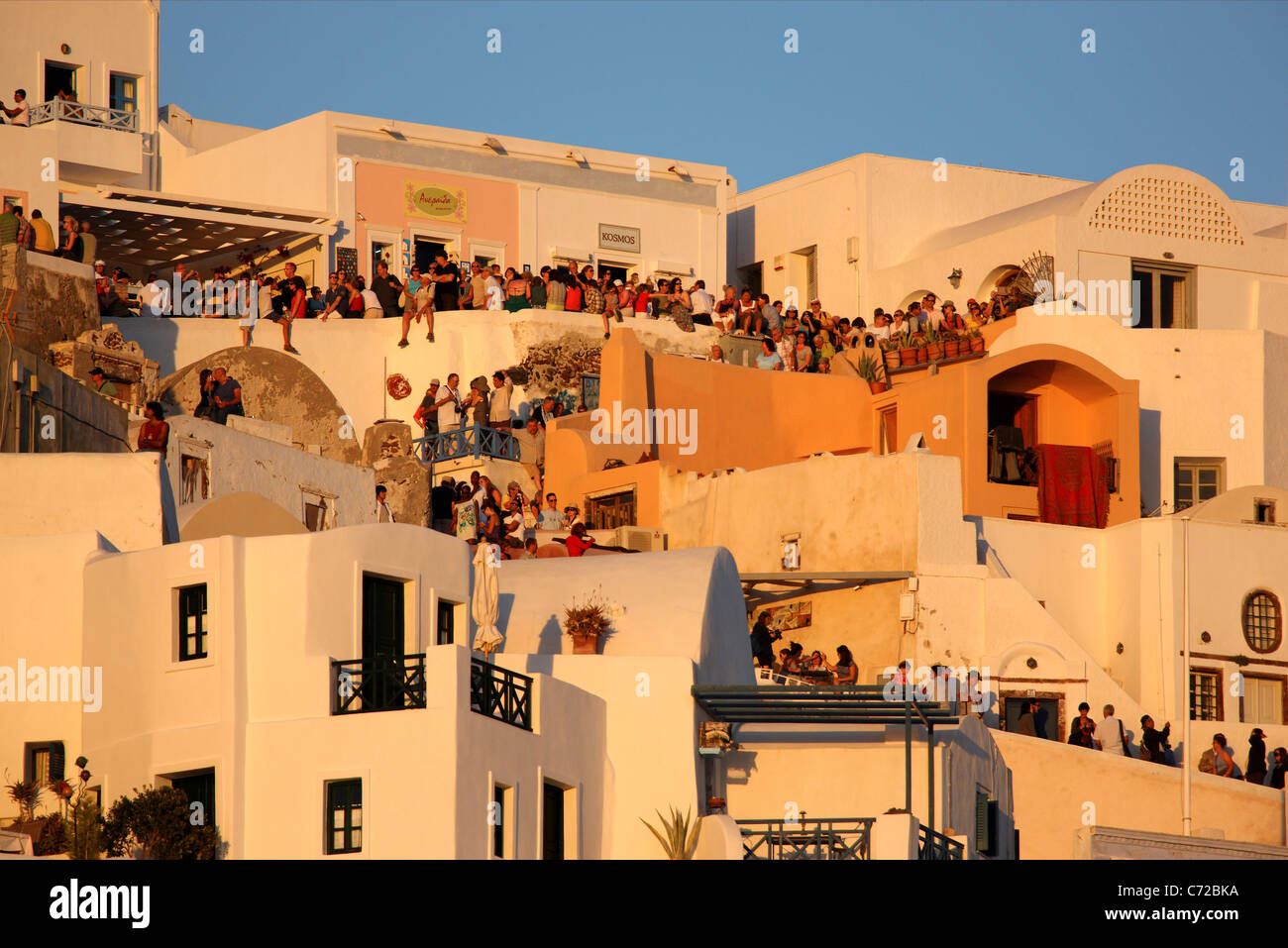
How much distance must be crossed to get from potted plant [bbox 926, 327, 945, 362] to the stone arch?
535 cm

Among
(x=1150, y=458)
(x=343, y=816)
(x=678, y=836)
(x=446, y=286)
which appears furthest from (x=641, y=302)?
(x=343, y=816)

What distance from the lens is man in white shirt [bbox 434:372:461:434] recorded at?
4069 centimetres

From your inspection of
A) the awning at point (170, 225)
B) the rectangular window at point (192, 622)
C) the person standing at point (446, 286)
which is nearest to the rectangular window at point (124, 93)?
the awning at point (170, 225)

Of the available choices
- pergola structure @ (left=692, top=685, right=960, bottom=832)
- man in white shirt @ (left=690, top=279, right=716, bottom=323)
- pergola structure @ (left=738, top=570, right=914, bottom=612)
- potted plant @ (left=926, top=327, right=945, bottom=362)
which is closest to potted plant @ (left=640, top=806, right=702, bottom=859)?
pergola structure @ (left=692, top=685, right=960, bottom=832)

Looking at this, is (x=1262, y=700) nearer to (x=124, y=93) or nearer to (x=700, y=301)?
(x=700, y=301)

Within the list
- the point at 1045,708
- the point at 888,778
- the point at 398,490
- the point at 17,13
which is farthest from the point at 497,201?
the point at 888,778

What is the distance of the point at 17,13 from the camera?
4825cm

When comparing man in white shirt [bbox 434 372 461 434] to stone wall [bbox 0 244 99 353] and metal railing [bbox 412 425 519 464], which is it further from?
stone wall [bbox 0 244 99 353]

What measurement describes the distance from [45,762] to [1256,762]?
18.1 m

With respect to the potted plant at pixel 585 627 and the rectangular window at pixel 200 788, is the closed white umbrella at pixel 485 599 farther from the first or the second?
the rectangular window at pixel 200 788

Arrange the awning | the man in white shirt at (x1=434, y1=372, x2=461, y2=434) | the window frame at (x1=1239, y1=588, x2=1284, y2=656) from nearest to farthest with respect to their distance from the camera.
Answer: the window frame at (x1=1239, y1=588, x2=1284, y2=656), the man in white shirt at (x1=434, y1=372, x2=461, y2=434), the awning
